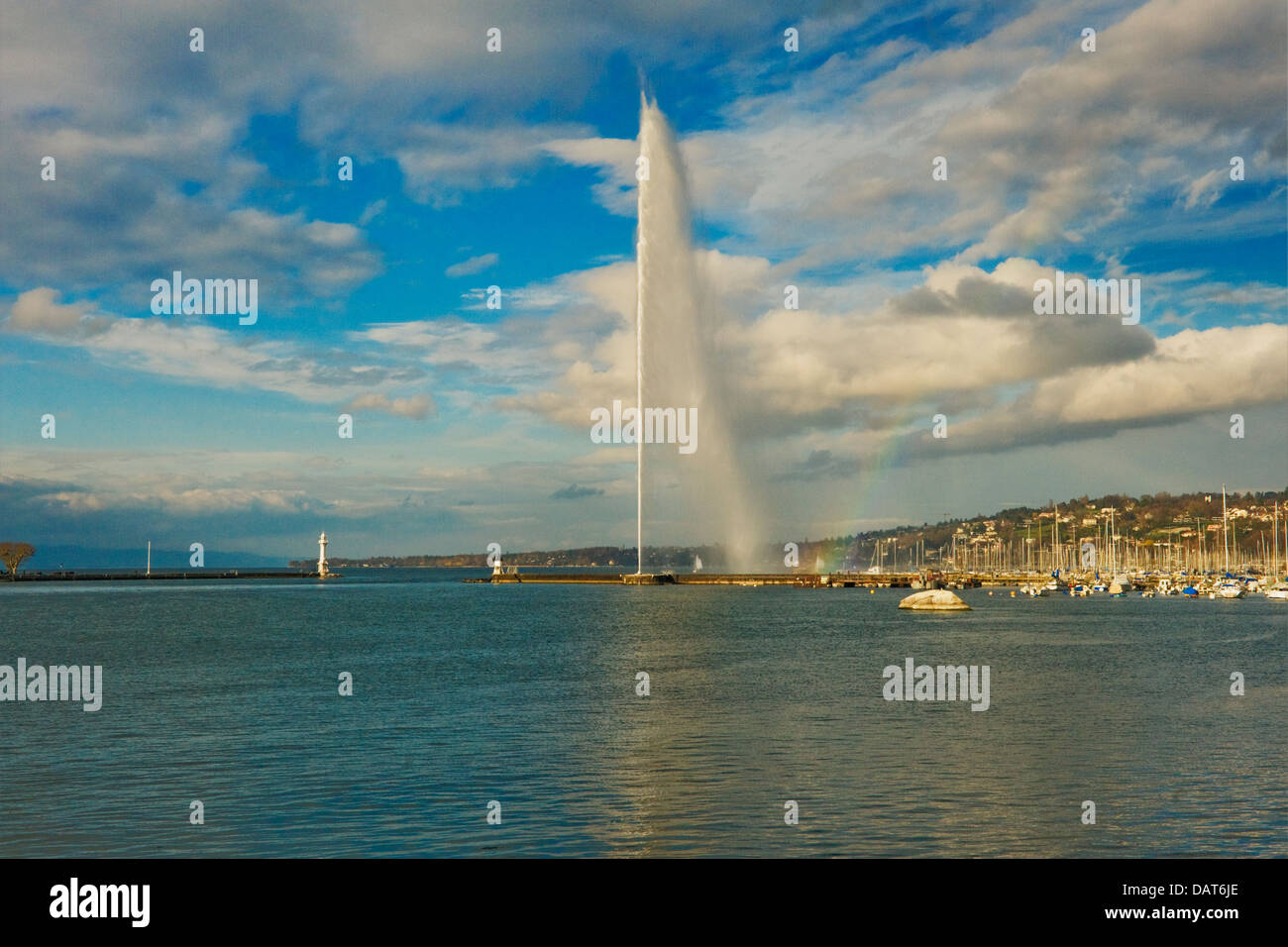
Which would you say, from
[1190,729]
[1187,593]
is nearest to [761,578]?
[1187,593]

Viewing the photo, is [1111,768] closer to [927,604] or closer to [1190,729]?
[1190,729]

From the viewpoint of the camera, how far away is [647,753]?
99.2ft

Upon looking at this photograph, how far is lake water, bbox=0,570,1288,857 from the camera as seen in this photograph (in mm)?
20656

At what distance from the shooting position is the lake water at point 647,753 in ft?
67.8

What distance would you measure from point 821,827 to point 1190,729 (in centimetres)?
2000

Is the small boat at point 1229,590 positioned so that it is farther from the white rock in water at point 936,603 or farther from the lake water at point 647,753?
the lake water at point 647,753
